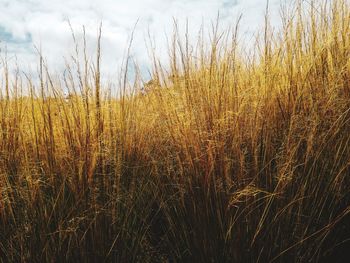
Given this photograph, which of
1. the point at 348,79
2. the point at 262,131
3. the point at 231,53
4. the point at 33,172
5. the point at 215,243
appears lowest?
the point at 215,243

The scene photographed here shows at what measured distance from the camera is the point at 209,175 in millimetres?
1859

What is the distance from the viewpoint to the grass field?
1861 millimetres

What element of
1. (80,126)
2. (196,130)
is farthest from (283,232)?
(80,126)

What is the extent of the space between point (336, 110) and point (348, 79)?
25cm

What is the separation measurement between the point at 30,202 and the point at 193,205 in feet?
2.66

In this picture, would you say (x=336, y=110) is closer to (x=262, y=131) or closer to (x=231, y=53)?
(x=262, y=131)

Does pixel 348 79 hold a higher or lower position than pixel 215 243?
higher

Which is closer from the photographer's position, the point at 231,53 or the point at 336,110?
the point at 336,110

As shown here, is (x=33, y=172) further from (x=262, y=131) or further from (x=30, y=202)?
(x=262, y=131)

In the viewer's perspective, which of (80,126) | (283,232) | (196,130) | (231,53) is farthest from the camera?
(231,53)

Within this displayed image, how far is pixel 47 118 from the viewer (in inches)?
89.7

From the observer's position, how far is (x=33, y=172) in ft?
7.20

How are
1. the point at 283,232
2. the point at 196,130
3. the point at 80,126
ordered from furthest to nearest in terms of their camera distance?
1. the point at 80,126
2. the point at 196,130
3. the point at 283,232

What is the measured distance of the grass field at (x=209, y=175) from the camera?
1.86 m
